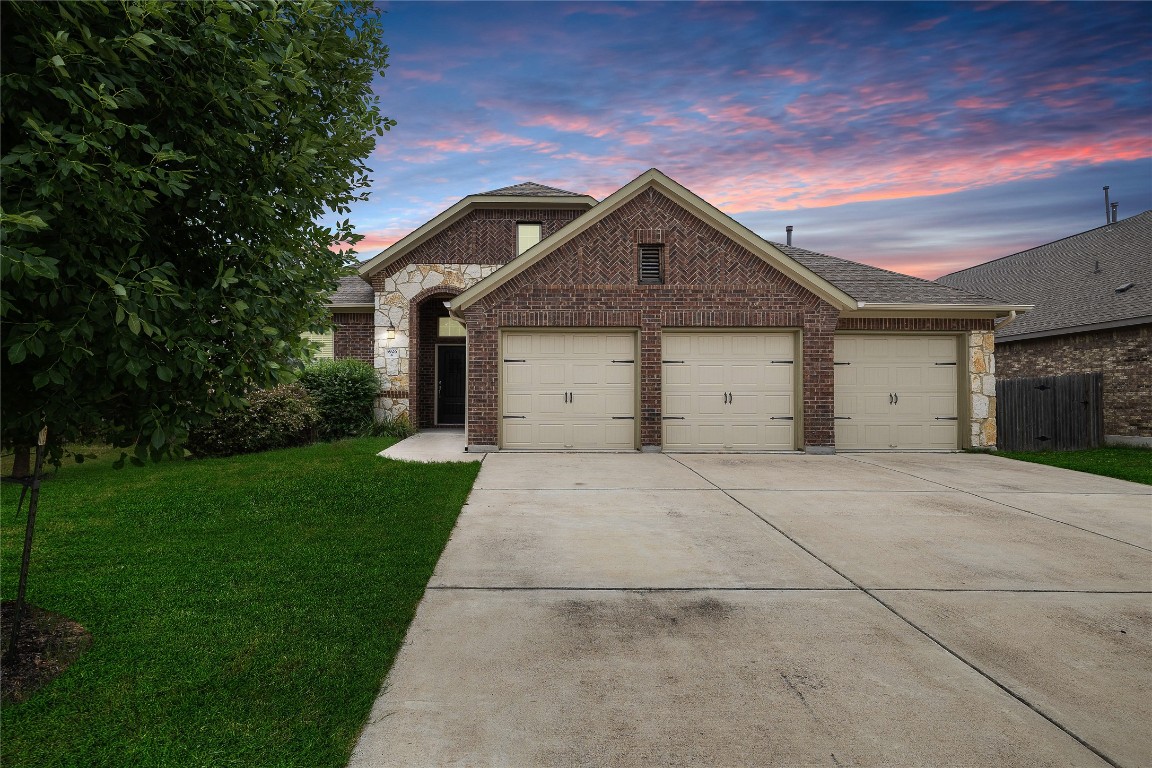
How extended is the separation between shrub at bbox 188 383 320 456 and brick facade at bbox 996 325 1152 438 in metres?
20.1

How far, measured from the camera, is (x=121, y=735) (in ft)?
8.64

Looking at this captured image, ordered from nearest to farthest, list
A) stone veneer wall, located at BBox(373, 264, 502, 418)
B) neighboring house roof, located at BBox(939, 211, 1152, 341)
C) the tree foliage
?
the tree foliage, neighboring house roof, located at BBox(939, 211, 1152, 341), stone veneer wall, located at BBox(373, 264, 502, 418)

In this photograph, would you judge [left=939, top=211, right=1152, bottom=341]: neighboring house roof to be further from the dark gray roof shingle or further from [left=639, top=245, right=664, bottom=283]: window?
the dark gray roof shingle

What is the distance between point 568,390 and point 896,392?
7.50 m

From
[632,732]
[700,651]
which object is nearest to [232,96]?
[632,732]

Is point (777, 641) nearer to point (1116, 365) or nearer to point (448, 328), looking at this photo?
point (448, 328)

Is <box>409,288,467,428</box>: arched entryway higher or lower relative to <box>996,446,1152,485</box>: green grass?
higher

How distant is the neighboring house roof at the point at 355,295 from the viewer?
54.2ft

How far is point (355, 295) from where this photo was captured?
17.0 metres

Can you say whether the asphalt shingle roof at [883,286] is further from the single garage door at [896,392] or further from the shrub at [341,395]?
the shrub at [341,395]

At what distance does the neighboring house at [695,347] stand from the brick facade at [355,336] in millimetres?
5284

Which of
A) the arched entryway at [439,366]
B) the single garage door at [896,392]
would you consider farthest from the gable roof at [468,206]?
the single garage door at [896,392]

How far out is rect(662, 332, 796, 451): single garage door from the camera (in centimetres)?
1261

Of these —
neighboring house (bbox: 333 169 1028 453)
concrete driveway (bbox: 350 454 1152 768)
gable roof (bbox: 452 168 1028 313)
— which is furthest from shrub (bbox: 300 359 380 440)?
concrete driveway (bbox: 350 454 1152 768)
